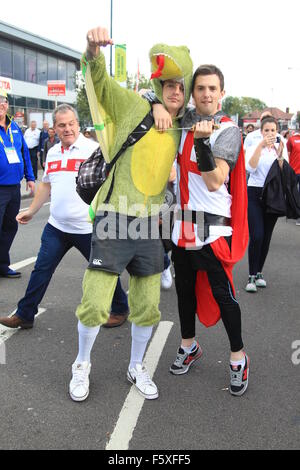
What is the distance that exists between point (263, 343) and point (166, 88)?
2.25 metres

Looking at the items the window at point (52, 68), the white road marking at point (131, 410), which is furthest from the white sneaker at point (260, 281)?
the window at point (52, 68)

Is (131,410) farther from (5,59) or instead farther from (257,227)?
(5,59)

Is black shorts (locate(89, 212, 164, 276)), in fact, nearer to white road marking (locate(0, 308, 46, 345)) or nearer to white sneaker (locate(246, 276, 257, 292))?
white road marking (locate(0, 308, 46, 345))

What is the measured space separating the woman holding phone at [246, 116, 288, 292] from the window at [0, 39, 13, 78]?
108ft

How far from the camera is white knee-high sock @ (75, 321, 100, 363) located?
2.94 metres

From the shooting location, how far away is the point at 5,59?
3469cm

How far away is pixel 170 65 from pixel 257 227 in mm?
3065

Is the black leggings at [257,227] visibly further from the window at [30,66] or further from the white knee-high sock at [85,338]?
the window at [30,66]

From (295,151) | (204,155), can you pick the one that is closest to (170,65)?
(204,155)

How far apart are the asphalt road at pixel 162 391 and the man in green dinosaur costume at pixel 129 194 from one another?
0.21 metres

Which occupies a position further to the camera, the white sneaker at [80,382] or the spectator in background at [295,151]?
the spectator in background at [295,151]

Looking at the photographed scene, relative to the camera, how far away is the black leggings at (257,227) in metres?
5.38

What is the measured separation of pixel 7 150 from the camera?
5.61 m

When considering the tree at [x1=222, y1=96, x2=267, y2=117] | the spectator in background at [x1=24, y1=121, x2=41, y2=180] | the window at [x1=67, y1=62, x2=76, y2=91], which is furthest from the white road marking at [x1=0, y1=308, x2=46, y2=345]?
the tree at [x1=222, y1=96, x2=267, y2=117]
